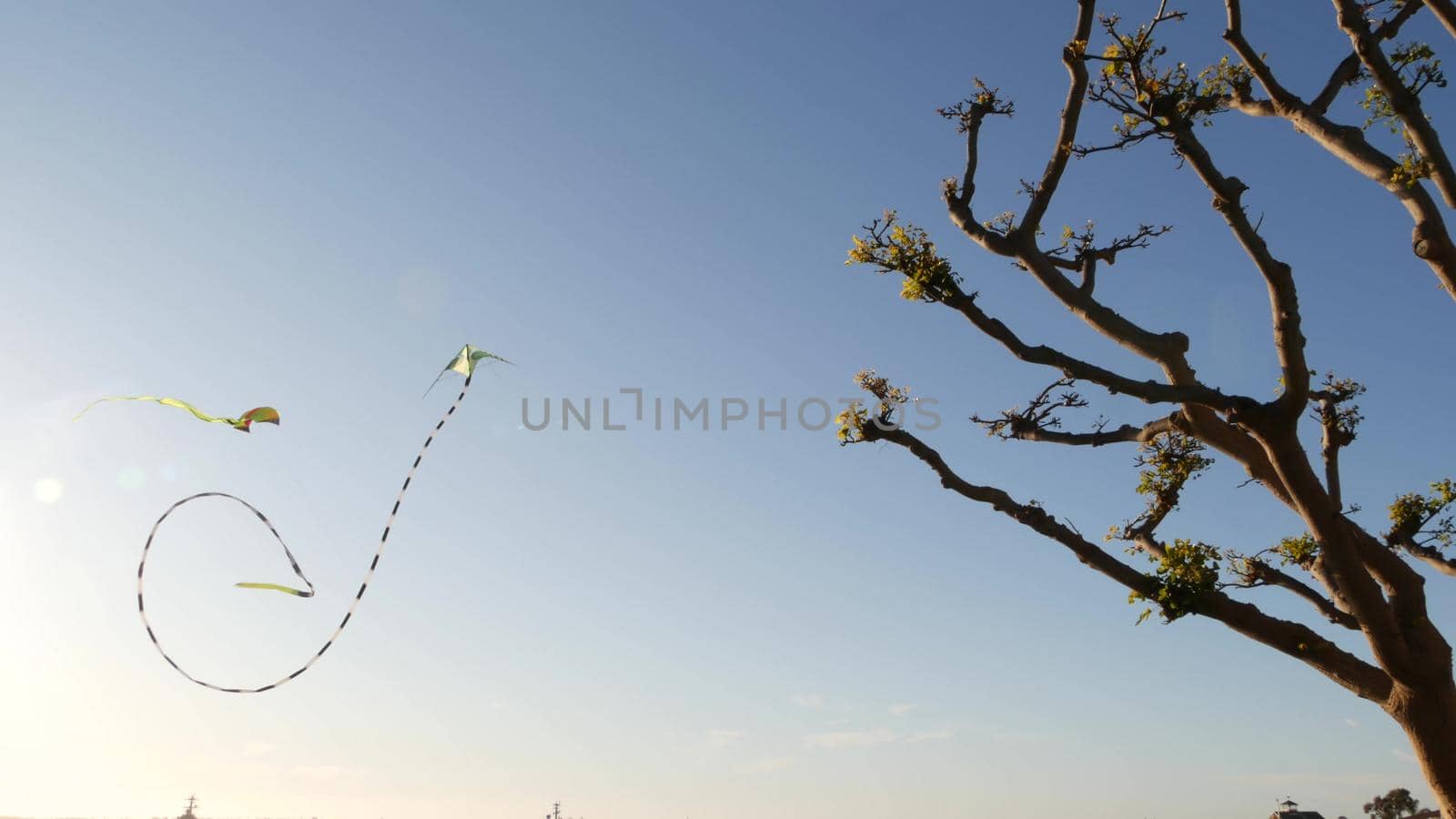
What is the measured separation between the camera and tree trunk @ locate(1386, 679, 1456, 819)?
13570 mm

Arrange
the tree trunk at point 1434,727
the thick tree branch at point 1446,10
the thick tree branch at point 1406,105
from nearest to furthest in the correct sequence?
the thick tree branch at point 1446,10
the thick tree branch at point 1406,105
the tree trunk at point 1434,727

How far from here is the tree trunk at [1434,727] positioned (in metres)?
13.6

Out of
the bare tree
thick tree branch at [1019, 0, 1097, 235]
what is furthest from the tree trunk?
thick tree branch at [1019, 0, 1097, 235]

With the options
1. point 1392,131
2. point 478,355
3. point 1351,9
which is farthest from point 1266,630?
point 478,355

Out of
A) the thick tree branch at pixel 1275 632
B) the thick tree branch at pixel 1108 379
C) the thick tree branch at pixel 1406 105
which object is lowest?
the thick tree branch at pixel 1275 632

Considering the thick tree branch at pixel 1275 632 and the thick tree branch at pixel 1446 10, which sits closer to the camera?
the thick tree branch at pixel 1446 10

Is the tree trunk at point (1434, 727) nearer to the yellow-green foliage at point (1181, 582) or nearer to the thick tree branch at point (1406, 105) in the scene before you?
the yellow-green foliage at point (1181, 582)

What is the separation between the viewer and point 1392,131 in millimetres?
14078

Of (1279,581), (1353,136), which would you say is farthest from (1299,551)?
(1353,136)

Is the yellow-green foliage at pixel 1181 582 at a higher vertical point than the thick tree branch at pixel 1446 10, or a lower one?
lower

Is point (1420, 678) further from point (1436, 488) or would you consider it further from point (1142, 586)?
point (1436, 488)

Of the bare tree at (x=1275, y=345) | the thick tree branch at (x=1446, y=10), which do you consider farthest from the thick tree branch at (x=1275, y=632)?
the thick tree branch at (x=1446, y=10)

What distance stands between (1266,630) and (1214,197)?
6.63m

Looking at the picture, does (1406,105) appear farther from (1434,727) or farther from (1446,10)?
(1434,727)
